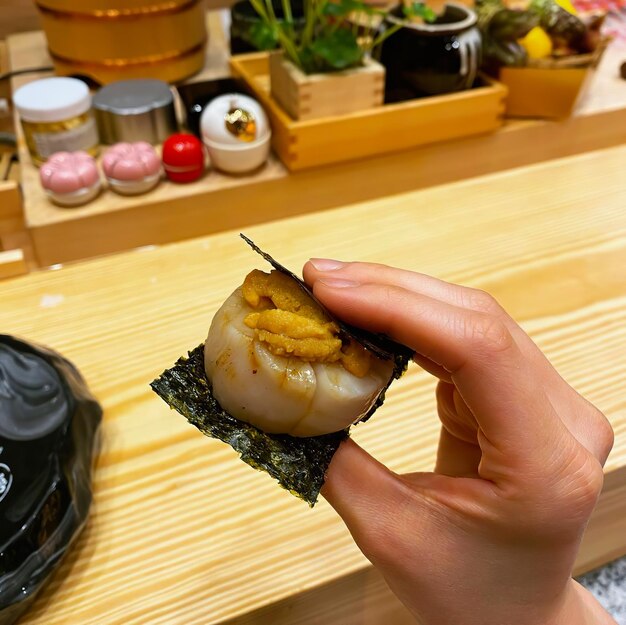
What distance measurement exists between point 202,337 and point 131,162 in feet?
2.44

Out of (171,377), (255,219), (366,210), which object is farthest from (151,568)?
(255,219)

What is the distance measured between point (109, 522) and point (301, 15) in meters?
1.79

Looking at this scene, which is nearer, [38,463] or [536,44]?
[38,463]

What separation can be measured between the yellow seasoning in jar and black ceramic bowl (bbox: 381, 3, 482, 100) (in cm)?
88

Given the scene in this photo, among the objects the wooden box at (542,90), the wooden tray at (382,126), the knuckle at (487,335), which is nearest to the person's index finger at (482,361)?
the knuckle at (487,335)

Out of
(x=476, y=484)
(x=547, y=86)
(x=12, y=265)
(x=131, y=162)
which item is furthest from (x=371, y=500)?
(x=547, y=86)

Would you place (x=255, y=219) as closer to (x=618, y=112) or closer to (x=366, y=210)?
(x=366, y=210)

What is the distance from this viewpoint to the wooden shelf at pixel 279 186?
1683 mm

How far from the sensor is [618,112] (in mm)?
2094

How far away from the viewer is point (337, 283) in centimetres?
66

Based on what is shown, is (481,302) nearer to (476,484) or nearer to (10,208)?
(476,484)

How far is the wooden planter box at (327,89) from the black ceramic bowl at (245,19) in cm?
Answer: 34

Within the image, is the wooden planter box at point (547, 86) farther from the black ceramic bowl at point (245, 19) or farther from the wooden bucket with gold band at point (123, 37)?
the wooden bucket with gold band at point (123, 37)

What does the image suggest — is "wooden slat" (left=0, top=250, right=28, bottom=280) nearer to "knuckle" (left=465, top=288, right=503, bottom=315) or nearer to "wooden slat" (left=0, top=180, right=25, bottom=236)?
"wooden slat" (left=0, top=180, right=25, bottom=236)
